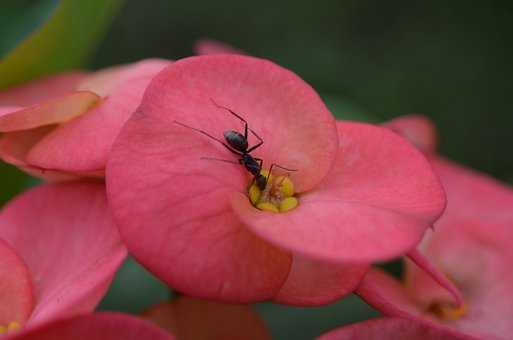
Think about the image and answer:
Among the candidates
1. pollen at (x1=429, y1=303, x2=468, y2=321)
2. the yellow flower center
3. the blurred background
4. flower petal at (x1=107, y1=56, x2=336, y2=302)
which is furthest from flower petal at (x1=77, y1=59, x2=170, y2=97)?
the blurred background

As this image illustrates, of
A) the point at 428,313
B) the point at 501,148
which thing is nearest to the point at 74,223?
the point at 428,313

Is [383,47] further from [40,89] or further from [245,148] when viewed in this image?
[245,148]

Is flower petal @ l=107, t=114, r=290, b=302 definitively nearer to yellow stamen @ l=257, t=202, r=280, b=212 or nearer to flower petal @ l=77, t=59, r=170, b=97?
yellow stamen @ l=257, t=202, r=280, b=212

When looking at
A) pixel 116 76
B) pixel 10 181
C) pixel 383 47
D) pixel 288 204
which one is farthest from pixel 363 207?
pixel 383 47

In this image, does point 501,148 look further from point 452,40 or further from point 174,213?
point 174,213

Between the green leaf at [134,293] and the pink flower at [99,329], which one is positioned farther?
the green leaf at [134,293]

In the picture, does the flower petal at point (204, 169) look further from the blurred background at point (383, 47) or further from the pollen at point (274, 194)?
the blurred background at point (383, 47)

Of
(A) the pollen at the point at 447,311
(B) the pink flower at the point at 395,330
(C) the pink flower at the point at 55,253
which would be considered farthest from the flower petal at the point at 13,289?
(A) the pollen at the point at 447,311
